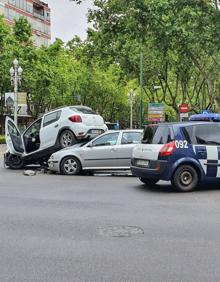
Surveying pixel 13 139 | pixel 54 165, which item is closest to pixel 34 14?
pixel 13 139

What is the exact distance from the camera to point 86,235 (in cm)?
705

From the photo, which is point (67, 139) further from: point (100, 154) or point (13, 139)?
point (13, 139)

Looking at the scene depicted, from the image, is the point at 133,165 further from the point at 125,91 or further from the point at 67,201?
the point at 125,91

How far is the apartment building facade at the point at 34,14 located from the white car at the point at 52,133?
5950cm

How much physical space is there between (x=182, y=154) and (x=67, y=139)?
232 inches

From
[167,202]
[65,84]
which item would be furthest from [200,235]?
[65,84]

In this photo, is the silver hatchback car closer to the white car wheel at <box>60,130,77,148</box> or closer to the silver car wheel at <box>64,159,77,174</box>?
the silver car wheel at <box>64,159,77,174</box>

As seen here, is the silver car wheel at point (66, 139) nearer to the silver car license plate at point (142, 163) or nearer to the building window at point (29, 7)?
the silver car license plate at point (142, 163)

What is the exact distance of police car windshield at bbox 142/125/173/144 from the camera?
39.4 ft

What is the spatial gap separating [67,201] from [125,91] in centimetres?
5264

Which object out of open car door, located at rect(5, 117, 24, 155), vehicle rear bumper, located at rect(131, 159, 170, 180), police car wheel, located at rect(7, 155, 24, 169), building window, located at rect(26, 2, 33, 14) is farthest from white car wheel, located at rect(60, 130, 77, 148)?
building window, located at rect(26, 2, 33, 14)

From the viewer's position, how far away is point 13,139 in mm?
17688

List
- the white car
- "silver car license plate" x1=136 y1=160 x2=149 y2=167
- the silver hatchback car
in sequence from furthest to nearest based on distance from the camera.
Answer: the white car, the silver hatchback car, "silver car license plate" x1=136 y1=160 x2=149 y2=167

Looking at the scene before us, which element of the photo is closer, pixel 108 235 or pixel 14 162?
pixel 108 235
